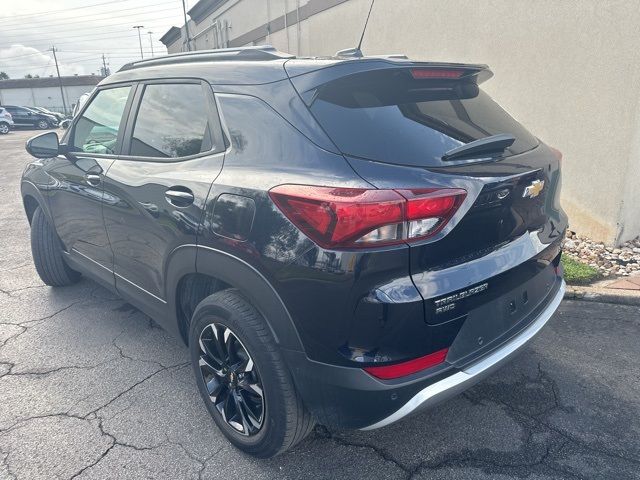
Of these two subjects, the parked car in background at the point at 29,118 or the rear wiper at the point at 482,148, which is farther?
the parked car in background at the point at 29,118

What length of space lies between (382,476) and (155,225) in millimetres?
1668

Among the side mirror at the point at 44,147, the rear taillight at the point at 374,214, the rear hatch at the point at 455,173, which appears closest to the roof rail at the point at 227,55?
the rear hatch at the point at 455,173

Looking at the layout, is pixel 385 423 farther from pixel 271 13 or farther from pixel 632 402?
pixel 271 13

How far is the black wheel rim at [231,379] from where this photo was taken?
2193 millimetres

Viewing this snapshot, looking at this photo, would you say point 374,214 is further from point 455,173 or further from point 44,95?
point 44,95

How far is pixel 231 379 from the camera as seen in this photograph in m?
2.32

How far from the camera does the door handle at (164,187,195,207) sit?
7.47 feet

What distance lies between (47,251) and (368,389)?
345 centimetres

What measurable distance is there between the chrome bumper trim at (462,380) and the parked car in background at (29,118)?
37.3 meters

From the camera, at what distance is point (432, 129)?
202 cm


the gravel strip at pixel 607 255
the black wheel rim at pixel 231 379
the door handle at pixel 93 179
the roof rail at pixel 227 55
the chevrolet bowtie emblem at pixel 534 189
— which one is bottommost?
the gravel strip at pixel 607 255

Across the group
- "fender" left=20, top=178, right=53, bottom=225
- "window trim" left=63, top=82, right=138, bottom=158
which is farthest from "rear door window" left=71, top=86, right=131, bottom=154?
"fender" left=20, top=178, right=53, bottom=225

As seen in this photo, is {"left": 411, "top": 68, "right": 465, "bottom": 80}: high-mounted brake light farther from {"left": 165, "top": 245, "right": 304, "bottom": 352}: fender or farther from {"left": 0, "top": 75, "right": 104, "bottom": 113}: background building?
{"left": 0, "top": 75, "right": 104, "bottom": 113}: background building

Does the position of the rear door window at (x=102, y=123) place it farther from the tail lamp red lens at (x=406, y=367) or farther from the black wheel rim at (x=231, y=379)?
the tail lamp red lens at (x=406, y=367)
